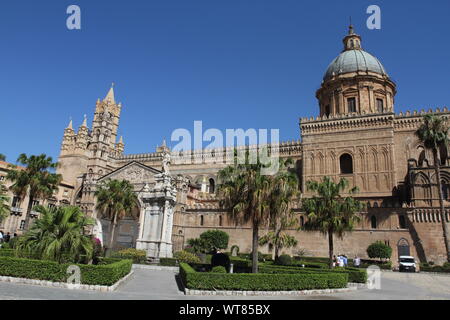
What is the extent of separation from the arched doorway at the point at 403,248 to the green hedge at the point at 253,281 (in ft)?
76.4

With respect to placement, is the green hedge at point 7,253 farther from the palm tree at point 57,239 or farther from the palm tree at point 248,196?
the palm tree at point 248,196

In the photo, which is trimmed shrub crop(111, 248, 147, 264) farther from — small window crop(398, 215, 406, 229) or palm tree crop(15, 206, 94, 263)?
small window crop(398, 215, 406, 229)

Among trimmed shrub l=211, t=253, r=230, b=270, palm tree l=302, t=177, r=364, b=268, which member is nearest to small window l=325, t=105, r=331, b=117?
palm tree l=302, t=177, r=364, b=268

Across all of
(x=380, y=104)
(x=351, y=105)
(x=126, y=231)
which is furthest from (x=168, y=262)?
(x=380, y=104)

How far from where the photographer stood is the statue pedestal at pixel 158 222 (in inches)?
991

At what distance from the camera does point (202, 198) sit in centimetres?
5109

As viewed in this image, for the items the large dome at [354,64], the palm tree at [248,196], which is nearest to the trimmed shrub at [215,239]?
the palm tree at [248,196]

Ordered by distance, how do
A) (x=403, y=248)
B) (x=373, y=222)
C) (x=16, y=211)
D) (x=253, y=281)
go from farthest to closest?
(x=16, y=211) < (x=373, y=222) < (x=403, y=248) < (x=253, y=281)

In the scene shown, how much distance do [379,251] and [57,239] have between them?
28.6m

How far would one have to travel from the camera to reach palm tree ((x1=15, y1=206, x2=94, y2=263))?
1420cm

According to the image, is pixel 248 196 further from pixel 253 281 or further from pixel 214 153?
pixel 214 153

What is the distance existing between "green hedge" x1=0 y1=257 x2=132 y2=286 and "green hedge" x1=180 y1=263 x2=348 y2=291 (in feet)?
9.37

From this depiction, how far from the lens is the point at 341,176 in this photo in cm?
4359

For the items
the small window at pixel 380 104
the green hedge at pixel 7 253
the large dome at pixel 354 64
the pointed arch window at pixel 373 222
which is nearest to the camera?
the green hedge at pixel 7 253
